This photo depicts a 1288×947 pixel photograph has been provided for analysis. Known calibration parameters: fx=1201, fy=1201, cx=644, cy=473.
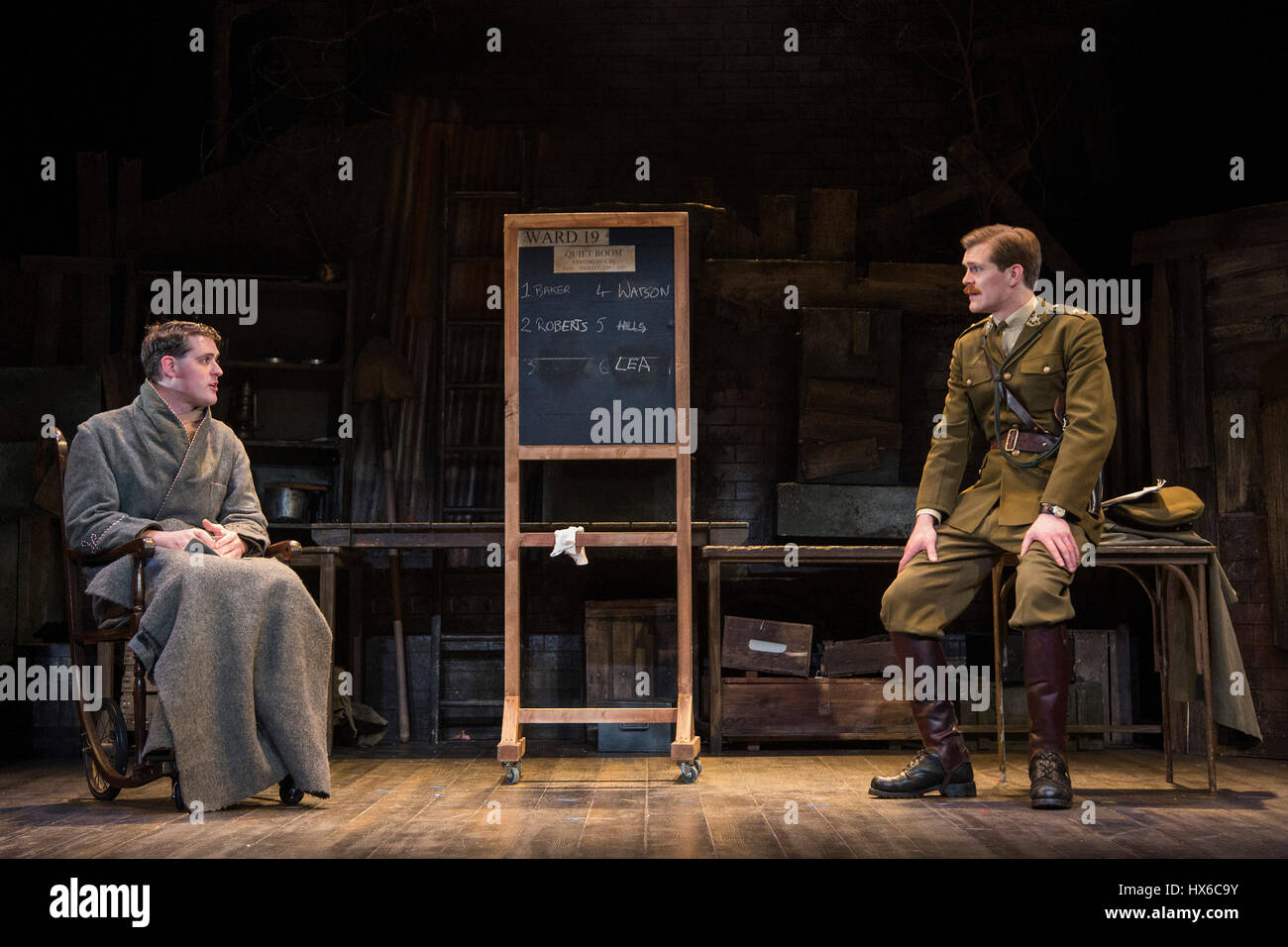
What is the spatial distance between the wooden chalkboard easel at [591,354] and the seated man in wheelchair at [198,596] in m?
0.87

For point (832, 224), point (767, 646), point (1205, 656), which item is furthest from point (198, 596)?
point (832, 224)

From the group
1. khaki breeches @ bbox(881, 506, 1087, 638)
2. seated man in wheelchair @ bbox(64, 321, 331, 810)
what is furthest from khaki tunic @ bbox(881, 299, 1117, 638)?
seated man in wheelchair @ bbox(64, 321, 331, 810)

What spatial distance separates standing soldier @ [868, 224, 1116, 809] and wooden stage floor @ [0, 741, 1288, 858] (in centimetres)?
19

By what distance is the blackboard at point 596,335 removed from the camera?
4.45 metres

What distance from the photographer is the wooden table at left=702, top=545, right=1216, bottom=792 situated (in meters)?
3.92

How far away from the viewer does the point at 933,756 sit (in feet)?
12.7

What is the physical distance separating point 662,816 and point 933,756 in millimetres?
939

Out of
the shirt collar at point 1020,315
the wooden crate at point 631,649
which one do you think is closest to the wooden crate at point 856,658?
the wooden crate at point 631,649

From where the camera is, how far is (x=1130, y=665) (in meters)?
5.65

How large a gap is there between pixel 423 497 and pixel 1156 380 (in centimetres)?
362

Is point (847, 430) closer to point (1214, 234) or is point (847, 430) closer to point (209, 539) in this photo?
point (1214, 234)

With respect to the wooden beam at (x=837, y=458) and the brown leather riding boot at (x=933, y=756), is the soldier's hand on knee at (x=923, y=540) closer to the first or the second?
→ the brown leather riding boot at (x=933, y=756)
